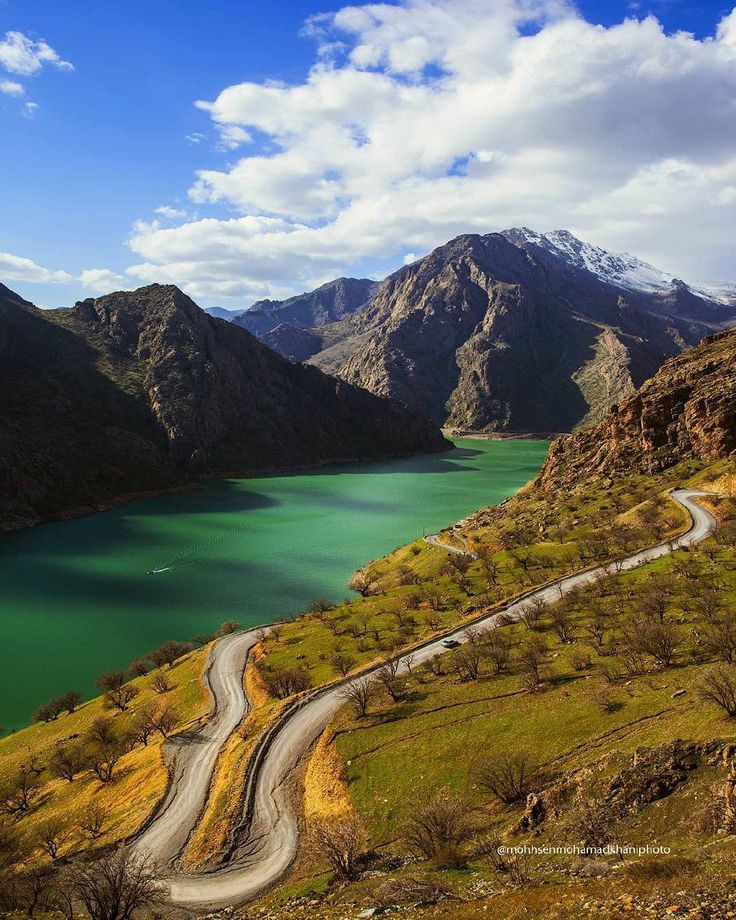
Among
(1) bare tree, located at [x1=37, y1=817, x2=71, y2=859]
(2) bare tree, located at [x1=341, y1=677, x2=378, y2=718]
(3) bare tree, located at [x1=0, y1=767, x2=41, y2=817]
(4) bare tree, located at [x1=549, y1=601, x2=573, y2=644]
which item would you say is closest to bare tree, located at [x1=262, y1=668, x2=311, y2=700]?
(2) bare tree, located at [x1=341, y1=677, x2=378, y2=718]

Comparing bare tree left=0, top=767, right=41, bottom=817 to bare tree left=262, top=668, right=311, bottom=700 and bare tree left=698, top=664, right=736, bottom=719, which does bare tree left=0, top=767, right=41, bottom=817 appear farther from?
bare tree left=698, top=664, right=736, bottom=719

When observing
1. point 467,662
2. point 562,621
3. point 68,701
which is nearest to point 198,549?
point 68,701

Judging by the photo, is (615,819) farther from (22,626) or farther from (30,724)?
(22,626)

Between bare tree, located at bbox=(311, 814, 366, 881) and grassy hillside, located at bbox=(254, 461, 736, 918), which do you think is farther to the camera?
bare tree, located at bbox=(311, 814, 366, 881)

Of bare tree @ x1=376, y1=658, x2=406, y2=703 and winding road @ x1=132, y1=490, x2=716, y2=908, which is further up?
bare tree @ x1=376, y1=658, x2=406, y2=703

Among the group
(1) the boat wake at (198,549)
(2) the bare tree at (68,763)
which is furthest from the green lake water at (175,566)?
(2) the bare tree at (68,763)

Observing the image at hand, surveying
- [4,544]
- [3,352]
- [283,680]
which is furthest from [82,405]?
[283,680]

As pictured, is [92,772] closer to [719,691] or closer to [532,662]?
[532,662]
